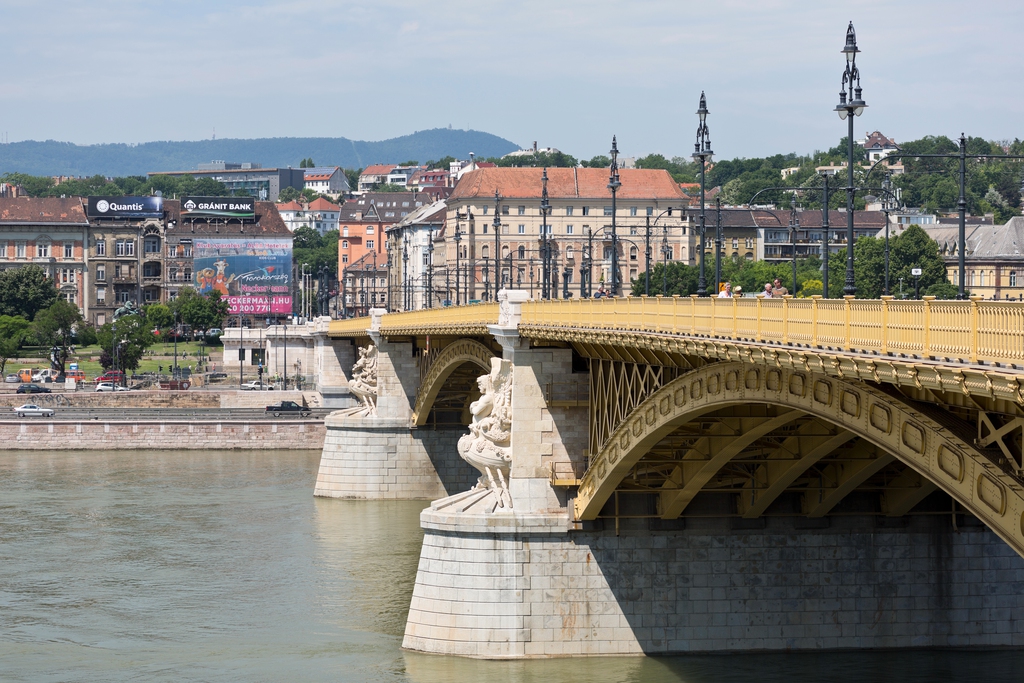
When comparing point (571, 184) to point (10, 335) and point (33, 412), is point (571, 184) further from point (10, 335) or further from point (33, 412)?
point (33, 412)

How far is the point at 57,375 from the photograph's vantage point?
12500 cm

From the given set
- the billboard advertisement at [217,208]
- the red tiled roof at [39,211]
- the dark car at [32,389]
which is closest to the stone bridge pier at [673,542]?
the dark car at [32,389]

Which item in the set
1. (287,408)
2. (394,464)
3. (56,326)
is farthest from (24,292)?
(394,464)

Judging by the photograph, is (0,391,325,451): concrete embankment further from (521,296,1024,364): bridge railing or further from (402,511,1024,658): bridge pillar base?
(521,296,1024,364): bridge railing

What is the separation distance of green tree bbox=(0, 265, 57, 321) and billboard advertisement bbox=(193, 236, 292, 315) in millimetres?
14448

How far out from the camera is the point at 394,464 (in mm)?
68000

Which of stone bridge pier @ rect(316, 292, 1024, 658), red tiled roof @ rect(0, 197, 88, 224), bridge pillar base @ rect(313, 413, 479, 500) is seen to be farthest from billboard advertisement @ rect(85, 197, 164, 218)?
stone bridge pier @ rect(316, 292, 1024, 658)

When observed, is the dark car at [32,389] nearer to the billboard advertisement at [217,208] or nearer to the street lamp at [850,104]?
the billboard advertisement at [217,208]

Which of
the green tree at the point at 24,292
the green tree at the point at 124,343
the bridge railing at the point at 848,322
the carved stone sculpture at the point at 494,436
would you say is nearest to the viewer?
the bridge railing at the point at 848,322

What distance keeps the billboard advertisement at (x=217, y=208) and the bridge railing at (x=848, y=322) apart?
144 m

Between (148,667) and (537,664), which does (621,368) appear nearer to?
(537,664)

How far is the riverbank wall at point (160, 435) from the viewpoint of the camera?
293 ft

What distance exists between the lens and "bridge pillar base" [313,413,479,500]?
6756cm

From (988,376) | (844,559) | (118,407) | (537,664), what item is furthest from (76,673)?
(118,407)
